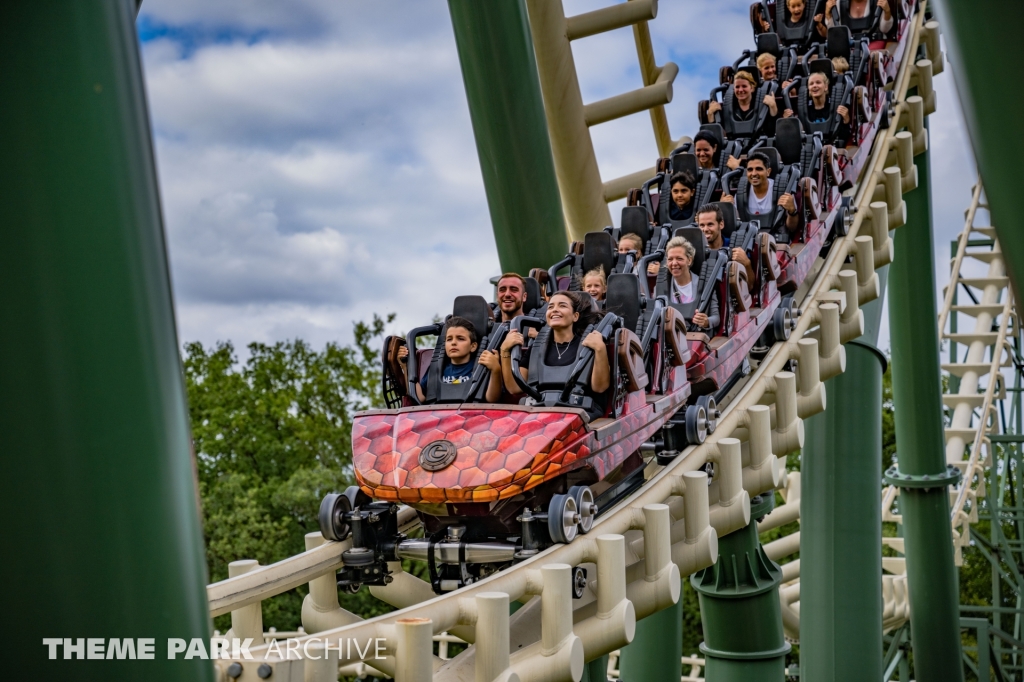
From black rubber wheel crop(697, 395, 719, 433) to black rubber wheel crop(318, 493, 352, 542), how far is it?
5.74 feet

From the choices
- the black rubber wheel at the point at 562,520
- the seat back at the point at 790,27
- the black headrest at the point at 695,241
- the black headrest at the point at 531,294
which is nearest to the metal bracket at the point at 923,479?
the seat back at the point at 790,27

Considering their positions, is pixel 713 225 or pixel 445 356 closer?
pixel 445 356

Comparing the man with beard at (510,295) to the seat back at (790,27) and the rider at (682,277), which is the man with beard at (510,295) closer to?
the rider at (682,277)

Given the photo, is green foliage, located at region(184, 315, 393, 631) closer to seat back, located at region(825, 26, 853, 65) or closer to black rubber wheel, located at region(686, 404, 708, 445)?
seat back, located at region(825, 26, 853, 65)

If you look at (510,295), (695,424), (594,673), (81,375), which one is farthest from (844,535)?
(81,375)

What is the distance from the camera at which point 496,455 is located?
13.3 feet

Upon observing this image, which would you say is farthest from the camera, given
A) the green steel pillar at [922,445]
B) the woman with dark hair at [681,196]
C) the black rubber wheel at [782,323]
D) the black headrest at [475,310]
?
the green steel pillar at [922,445]

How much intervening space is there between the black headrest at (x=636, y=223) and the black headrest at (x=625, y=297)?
1.93 metres

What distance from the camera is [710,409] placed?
520 centimetres

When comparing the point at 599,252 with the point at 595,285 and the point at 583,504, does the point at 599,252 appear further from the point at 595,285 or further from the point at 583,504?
the point at 583,504

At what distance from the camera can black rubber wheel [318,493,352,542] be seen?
14.0 feet

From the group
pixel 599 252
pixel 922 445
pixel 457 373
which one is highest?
pixel 599 252

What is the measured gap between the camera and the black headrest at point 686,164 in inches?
320

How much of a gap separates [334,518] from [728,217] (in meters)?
3.68
